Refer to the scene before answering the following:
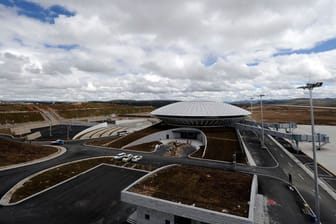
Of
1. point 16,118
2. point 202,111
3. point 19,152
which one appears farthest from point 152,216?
point 16,118

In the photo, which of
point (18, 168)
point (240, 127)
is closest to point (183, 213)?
point (18, 168)

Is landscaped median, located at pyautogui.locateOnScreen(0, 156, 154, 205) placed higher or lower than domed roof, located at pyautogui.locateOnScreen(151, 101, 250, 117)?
lower

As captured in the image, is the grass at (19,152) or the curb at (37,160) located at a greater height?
the grass at (19,152)

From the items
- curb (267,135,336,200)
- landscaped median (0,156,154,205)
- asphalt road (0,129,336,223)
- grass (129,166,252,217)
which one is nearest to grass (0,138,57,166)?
asphalt road (0,129,336,223)

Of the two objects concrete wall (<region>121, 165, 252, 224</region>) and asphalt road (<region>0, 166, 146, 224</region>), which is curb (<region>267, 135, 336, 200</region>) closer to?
concrete wall (<region>121, 165, 252, 224</region>)

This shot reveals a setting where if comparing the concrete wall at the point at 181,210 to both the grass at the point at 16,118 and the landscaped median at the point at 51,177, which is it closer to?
the landscaped median at the point at 51,177

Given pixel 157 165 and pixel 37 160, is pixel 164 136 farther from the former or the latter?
pixel 37 160

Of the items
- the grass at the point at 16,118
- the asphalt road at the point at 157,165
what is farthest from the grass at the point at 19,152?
the grass at the point at 16,118
